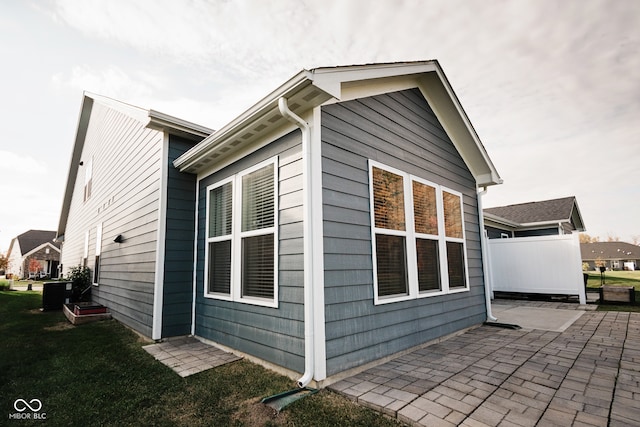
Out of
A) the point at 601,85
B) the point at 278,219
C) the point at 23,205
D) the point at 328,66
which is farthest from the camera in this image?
the point at 23,205

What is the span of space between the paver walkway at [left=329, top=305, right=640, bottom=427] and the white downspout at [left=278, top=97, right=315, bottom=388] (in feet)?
1.11

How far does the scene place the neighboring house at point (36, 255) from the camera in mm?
31544

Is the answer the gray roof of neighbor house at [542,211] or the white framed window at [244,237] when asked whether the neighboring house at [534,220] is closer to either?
the gray roof of neighbor house at [542,211]

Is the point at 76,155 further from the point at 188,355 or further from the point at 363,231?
the point at 363,231

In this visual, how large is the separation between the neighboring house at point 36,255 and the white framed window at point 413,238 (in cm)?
3817

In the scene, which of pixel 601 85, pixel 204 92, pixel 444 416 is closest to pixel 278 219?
pixel 444 416

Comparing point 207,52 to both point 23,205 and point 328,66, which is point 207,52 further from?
point 23,205

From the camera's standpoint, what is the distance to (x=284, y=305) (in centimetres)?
343

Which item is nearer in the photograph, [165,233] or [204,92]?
[165,233]

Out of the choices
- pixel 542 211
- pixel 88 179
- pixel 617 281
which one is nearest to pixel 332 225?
pixel 88 179

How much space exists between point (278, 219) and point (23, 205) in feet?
169

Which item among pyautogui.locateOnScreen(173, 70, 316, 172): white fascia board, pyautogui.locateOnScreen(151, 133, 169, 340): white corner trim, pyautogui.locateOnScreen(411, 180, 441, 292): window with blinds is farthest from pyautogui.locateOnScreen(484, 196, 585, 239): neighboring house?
pyautogui.locateOnScreen(151, 133, 169, 340): white corner trim

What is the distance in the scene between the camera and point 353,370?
336 cm

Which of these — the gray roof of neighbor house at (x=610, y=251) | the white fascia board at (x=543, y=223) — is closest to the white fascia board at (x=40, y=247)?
the white fascia board at (x=543, y=223)
